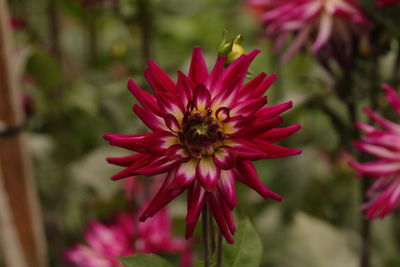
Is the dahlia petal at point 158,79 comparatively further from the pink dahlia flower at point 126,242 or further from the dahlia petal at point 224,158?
the pink dahlia flower at point 126,242

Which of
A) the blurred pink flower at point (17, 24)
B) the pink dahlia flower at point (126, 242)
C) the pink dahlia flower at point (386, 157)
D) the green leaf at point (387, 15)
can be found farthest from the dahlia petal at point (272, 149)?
the blurred pink flower at point (17, 24)

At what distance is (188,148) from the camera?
372mm

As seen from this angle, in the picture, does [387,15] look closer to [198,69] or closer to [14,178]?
[198,69]

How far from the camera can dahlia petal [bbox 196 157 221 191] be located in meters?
0.35

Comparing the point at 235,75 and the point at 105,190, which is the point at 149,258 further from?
the point at 105,190

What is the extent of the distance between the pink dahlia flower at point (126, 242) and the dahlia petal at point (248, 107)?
0.42 m

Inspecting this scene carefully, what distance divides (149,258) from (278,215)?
60 centimetres

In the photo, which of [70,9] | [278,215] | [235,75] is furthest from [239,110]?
[70,9]

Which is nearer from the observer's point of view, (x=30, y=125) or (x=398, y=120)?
(x=398, y=120)

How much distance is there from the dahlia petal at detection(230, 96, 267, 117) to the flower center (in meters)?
0.01

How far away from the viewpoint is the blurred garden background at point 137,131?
2.72ft

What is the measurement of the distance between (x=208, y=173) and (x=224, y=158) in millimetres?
12

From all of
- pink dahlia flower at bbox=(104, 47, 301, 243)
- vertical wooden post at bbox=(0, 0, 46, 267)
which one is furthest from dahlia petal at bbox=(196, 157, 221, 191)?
vertical wooden post at bbox=(0, 0, 46, 267)

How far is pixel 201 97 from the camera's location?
367 millimetres
